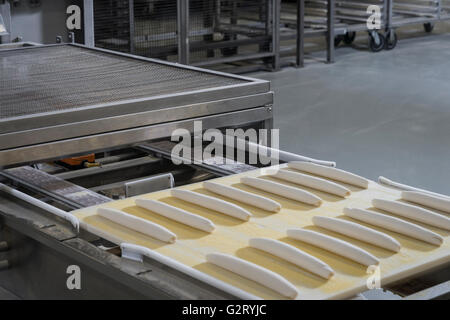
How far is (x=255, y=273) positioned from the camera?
1.42 metres

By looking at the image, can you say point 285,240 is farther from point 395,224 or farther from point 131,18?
point 131,18

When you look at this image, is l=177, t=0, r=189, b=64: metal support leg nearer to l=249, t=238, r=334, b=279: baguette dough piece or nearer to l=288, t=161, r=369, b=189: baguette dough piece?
l=288, t=161, r=369, b=189: baguette dough piece

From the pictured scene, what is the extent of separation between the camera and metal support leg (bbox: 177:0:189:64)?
5.78m

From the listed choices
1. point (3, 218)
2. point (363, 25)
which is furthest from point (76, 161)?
point (363, 25)

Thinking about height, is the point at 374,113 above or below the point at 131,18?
below

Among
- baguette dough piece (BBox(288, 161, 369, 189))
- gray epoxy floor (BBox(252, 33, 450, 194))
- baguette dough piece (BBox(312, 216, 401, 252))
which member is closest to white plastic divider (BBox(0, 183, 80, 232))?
baguette dough piece (BBox(312, 216, 401, 252))

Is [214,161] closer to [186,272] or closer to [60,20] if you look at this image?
[186,272]

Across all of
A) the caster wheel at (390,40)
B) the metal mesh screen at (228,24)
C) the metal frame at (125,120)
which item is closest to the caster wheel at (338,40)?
the caster wheel at (390,40)

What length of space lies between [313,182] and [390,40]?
19.8 feet

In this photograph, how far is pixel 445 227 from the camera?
1714mm

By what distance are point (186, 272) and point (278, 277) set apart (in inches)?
6.9

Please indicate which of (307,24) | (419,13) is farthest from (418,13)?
(307,24)

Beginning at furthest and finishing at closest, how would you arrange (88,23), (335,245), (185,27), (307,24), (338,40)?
(338,40), (307,24), (185,27), (88,23), (335,245)

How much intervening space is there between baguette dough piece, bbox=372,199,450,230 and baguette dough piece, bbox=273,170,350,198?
123 millimetres
